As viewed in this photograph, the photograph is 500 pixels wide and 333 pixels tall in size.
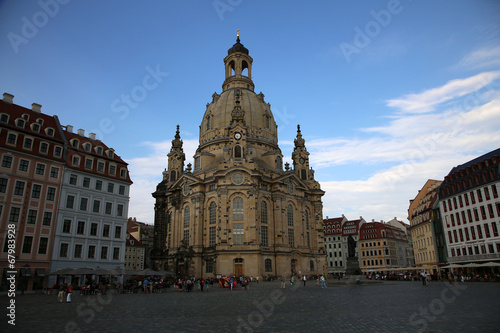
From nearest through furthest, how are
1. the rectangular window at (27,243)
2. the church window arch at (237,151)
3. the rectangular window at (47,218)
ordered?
the rectangular window at (27,243), the rectangular window at (47,218), the church window arch at (237,151)

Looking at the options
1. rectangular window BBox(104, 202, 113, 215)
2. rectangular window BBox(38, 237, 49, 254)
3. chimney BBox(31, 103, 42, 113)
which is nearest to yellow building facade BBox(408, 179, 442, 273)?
rectangular window BBox(104, 202, 113, 215)

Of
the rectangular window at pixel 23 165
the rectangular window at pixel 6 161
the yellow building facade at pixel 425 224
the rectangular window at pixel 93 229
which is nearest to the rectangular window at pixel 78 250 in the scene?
the rectangular window at pixel 93 229

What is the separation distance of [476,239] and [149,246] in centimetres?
9060

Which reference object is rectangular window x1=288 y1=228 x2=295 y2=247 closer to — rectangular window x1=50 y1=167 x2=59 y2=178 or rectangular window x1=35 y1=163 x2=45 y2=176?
rectangular window x1=50 y1=167 x2=59 y2=178

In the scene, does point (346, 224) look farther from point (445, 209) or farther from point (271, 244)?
point (271, 244)

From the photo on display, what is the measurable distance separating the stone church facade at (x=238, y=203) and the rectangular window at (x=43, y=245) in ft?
81.1

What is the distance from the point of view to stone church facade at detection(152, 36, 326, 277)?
57688mm

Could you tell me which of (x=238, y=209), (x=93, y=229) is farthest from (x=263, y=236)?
(x=93, y=229)

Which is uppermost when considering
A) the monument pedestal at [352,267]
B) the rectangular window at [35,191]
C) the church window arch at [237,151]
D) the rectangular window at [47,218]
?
the church window arch at [237,151]

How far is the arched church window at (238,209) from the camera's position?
58.4 meters

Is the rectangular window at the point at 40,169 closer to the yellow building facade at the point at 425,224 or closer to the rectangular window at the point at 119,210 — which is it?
the rectangular window at the point at 119,210

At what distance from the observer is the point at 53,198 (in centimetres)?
4072

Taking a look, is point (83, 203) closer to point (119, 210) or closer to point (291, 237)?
point (119, 210)

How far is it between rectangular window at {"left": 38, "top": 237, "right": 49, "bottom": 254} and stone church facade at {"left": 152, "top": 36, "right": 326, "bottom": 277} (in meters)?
24.7
